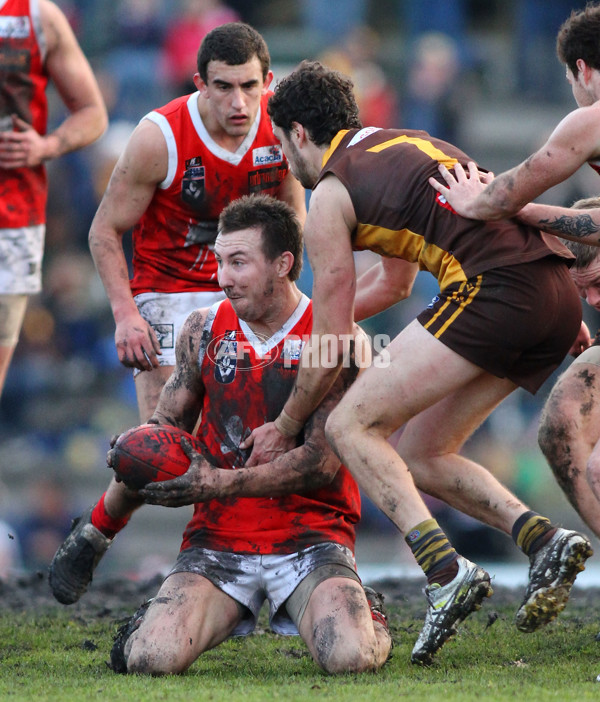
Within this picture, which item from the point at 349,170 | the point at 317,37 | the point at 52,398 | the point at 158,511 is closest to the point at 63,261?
the point at 52,398

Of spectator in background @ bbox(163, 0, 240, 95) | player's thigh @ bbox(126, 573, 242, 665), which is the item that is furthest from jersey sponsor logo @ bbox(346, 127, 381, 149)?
spectator in background @ bbox(163, 0, 240, 95)

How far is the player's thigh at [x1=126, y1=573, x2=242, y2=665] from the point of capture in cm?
462

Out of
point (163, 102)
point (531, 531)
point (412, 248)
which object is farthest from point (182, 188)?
point (163, 102)

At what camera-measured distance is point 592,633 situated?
17.7 feet

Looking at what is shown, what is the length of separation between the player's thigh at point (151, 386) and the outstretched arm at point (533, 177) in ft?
6.80

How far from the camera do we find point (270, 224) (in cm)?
514

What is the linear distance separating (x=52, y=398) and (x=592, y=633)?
6.62 metres

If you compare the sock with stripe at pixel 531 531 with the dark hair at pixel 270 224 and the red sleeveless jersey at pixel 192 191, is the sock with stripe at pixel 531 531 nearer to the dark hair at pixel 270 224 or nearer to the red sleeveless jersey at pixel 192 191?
the dark hair at pixel 270 224

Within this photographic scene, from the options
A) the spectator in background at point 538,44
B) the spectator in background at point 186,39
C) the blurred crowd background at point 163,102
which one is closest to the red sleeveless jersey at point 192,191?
the blurred crowd background at point 163,102

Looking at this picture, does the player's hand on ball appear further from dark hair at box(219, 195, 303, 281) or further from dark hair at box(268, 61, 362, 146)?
dark hair at box(268, 61, 362, 146)

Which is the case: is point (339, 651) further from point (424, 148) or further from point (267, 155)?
point (267, 155)

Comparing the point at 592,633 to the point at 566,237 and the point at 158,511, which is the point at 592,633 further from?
the point at 158,511

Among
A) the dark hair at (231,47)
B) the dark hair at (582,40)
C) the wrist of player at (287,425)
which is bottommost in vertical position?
the wrist of player at (287,425)

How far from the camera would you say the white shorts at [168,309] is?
623 cm
